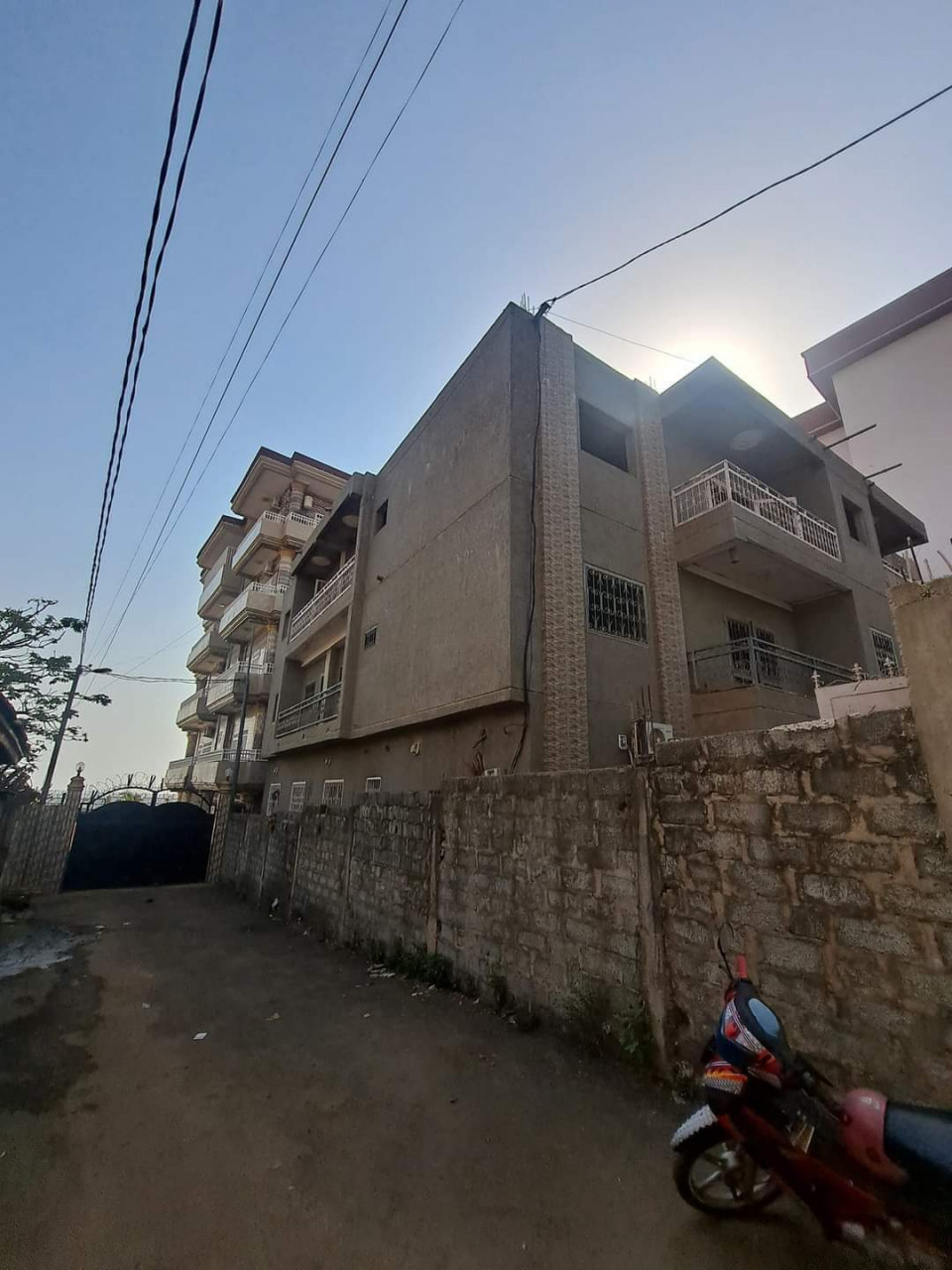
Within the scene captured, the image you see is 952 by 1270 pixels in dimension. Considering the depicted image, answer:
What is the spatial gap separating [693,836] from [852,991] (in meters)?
1.05

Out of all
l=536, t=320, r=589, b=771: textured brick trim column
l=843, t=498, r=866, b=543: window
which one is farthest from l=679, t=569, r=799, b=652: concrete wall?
l=843, t=498, r=866, b=543: window

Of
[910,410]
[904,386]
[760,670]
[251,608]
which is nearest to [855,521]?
[910,410]

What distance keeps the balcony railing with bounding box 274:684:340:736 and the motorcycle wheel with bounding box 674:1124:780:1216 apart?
1039cm

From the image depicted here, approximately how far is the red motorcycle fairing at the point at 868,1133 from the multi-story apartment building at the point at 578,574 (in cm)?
505

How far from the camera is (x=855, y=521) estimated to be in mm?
12836

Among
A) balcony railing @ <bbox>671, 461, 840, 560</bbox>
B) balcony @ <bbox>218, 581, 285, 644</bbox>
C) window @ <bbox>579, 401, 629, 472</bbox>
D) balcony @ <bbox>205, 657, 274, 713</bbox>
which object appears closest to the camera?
balcony railing @ <bbox>671, 461, 840, 560</bbox>

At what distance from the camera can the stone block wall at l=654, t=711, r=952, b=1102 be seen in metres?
2.36

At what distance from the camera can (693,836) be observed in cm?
340

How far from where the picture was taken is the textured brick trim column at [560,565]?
7.28 metres

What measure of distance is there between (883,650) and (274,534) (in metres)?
19.8

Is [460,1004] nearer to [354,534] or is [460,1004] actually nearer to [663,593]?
[663,593]

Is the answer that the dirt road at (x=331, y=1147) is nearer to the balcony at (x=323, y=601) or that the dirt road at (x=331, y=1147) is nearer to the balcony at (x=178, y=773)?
the balcony at (x=323, y=601)

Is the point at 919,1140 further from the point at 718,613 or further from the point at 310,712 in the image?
the point at 310,712

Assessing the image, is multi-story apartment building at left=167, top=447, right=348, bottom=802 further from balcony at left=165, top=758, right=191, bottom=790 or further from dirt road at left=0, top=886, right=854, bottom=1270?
dirt road at left=0, top=886, right=854, bottom=1270
